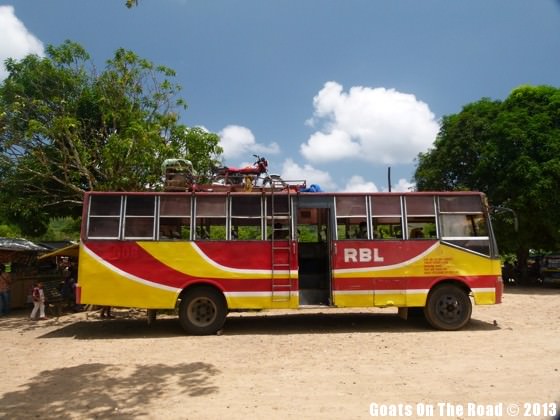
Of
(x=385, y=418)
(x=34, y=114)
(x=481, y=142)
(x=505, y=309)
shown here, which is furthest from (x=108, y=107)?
(x=481, y=142)

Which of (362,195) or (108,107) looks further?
(108,107)

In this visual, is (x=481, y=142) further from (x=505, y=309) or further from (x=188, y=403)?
(x=188, y=403)

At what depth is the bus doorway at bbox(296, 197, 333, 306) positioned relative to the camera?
32.7 ft

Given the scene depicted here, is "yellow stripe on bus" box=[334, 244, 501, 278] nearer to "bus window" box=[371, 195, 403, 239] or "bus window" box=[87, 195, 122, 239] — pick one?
"bus window" box=[371, 195, 403, 239]

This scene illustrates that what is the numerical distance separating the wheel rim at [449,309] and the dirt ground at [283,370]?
1.42 ft

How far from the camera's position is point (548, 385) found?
223 inches

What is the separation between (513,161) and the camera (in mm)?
18578

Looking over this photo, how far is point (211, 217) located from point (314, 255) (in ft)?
8.83

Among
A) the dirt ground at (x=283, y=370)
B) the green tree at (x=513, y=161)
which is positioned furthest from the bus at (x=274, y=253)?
the green tree at (x=513, y=161)

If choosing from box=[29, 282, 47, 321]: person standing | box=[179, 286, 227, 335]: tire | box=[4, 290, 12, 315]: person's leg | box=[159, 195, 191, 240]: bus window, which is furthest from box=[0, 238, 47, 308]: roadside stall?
box=[179, 286, 227, 335]: tire

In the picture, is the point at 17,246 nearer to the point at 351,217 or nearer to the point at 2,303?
the point at 2,303

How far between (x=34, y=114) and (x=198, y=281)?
29.3 feet

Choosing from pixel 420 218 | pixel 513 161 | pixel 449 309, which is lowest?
pixel 449 309

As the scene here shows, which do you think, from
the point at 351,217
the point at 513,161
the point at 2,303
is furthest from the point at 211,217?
the point at 513,161
